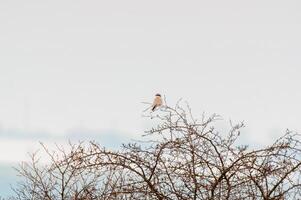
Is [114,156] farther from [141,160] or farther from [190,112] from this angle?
[190,112]

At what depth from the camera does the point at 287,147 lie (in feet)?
22.0

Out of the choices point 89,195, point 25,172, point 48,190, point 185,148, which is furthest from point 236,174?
point 25,172

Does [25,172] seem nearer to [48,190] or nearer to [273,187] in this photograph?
[48,190]

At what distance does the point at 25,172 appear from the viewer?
1727 cm

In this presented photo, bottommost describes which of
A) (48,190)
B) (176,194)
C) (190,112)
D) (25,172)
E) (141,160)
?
(176,194)

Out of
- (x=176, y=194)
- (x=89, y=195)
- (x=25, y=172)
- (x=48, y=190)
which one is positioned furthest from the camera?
(x=25, y=172)

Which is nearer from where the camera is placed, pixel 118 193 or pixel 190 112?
pixel 118 193

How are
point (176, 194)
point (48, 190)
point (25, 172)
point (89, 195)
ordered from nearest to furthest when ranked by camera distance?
point (176, 194) → point (89, 195) → point (48, 190) → point (25, 172)

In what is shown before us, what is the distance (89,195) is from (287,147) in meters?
2.24

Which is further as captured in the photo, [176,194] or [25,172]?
[25,172]

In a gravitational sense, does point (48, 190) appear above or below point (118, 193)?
above

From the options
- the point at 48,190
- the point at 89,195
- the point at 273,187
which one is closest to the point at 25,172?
the point at 48,190

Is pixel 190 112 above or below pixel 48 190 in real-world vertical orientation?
below

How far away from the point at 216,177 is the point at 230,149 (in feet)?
1.24
